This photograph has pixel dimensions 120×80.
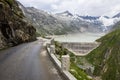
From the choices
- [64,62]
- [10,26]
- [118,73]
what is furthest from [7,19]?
[118,73]

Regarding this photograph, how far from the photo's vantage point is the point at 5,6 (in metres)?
68.9

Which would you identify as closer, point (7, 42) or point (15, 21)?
point (7, 42)

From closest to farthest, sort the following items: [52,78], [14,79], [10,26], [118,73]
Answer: [14,79] < [52,78] < [10,26] < [118,73]

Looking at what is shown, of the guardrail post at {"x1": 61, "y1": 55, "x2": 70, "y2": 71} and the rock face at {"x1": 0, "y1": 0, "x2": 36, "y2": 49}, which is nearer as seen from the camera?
the guardrail post at {"x1": 61, "y1": 55, "x2": 70, "y2": 71}

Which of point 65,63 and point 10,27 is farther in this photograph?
point 10,27

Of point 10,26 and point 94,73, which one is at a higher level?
point 10,26

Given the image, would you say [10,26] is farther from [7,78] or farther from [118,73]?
[118,73]

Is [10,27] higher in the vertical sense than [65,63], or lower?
higher

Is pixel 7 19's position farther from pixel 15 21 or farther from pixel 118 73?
pixel 118 73

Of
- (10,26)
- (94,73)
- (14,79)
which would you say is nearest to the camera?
(14,79)

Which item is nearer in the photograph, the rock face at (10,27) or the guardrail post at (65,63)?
the guardrail post at (65,63)

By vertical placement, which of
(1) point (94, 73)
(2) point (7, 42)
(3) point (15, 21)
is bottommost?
(1) point (94, 73)

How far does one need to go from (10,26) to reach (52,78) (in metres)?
53.0

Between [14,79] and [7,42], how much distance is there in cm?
4794
